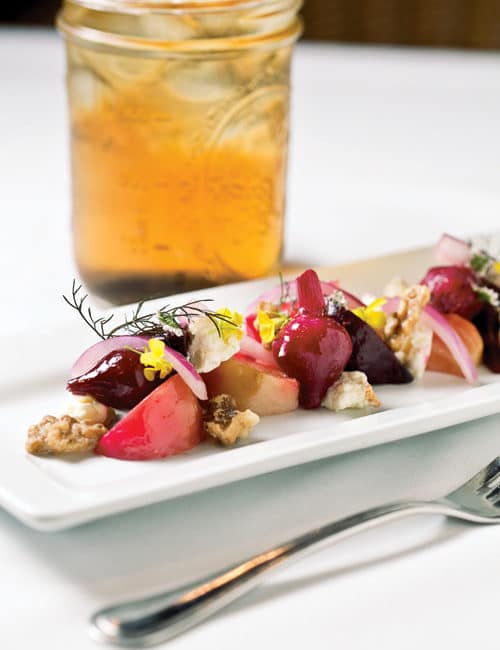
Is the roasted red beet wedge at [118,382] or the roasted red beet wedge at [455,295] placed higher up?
the roasted red beet wedge at [118,382]

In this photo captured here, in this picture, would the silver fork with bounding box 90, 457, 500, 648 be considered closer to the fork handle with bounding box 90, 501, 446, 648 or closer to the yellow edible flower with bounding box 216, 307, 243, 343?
the fork handle with bounding box 90, 501, 446, 648

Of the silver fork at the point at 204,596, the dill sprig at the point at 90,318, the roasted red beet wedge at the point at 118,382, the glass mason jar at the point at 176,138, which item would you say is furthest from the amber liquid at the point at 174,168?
the silver fork at the point at 204,596

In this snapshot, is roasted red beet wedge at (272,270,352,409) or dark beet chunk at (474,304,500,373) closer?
roasted red beet wedge at (272,270,352,409)

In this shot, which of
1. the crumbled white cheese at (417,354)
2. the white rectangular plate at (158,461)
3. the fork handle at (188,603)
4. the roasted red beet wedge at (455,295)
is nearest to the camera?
the fork handle at (188,603)

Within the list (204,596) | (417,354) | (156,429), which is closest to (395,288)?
(417,354)

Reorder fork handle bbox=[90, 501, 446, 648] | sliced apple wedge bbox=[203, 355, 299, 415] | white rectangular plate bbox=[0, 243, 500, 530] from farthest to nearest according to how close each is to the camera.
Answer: sliced apple wedge bbox=[203, 355, 299, 415], white rectangular plate bbox=[0, 243, 500, 530], fork handle bbox=[90, 501, 446, 648]

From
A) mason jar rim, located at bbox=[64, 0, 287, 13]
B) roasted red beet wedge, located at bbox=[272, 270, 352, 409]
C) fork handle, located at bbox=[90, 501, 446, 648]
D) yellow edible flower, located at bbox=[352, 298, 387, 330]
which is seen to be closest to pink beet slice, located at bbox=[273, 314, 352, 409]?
roasted red beet wedge, located at bbox=[272, 270, 352, 409]

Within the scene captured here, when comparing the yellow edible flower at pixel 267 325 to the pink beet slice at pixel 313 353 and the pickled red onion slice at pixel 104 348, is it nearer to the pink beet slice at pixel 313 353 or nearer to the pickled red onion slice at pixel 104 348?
the pink beet slice at pixel 313 353

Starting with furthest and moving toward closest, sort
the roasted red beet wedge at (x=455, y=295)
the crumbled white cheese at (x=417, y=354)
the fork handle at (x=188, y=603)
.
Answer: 1. the roasted red beet wedge at (x=455, y=295)
2. the crumbled white cheese at (x=417, y=354)
3. the fork handle at (x=188, y=603)
